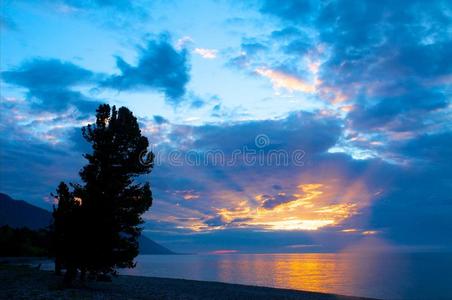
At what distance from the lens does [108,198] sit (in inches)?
1252

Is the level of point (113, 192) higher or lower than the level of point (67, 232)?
higher

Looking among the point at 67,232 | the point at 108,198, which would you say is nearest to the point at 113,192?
the point at 108,198

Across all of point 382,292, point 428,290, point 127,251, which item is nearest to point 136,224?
point 127,251

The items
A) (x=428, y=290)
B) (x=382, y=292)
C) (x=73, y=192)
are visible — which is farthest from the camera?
(x=428, y=290)

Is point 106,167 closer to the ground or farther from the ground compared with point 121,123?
closer to the ground

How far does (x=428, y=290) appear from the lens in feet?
230

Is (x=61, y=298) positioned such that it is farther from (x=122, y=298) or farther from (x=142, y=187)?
(x=142, y=187)

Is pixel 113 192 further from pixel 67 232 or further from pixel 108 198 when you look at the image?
pixel 67 232

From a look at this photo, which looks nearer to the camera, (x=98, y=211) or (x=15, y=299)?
(x=15, y=299)

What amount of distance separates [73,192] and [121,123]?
7176 mm

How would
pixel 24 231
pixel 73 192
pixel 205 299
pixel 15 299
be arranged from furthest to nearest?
1. pixel 24 231
2. pixel 205 299
3. pixel 73 192
4. pixel 15 299

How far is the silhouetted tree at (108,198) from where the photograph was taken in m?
30.5

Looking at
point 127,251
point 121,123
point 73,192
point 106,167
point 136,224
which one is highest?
point 121,123

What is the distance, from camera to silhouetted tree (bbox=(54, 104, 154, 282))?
30.5m
